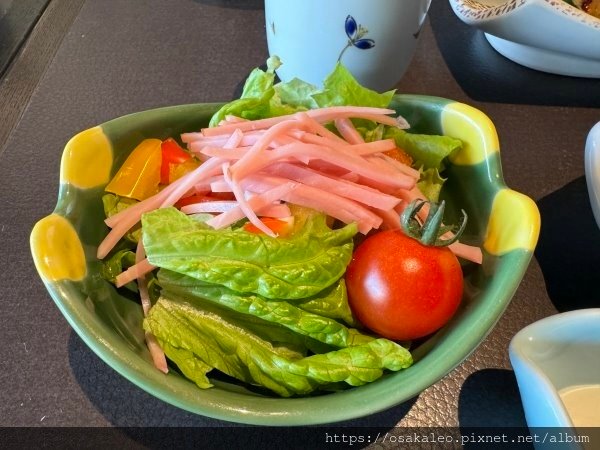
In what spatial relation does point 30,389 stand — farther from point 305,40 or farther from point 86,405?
point 305,40

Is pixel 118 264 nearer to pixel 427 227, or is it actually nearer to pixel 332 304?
pixel 332 304

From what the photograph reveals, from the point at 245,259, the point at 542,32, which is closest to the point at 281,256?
the point at 245,259

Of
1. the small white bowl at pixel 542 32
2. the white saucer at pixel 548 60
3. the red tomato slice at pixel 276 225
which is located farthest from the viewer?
the white saucer at pixel 548 60

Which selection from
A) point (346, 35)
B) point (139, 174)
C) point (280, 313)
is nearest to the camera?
point (280, 313)

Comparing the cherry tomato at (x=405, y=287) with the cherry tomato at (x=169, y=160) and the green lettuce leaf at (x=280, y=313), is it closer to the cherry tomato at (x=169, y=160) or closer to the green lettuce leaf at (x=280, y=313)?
the green lettuce leaf at (x=280, y=313)

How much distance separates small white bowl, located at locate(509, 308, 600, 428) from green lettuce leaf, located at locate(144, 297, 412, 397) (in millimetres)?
145

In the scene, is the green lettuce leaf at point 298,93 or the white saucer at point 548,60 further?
the white saucer at point 548,60

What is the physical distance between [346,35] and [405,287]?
18.5 inches

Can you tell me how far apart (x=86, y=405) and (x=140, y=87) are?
26.4 inches

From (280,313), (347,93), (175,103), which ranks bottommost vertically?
(175,103)

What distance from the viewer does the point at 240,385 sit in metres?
0.62

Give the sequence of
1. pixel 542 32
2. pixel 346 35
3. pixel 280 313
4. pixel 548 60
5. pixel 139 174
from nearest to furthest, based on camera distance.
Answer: pixel 280 313, pixel 139 174, pixel 346 35, pixel 542 32, pixel 548 60

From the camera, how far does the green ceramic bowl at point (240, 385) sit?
1.75ft

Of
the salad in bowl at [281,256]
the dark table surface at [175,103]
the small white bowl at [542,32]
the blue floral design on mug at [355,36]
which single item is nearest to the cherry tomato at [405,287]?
the salad in bowl at [281,256]
